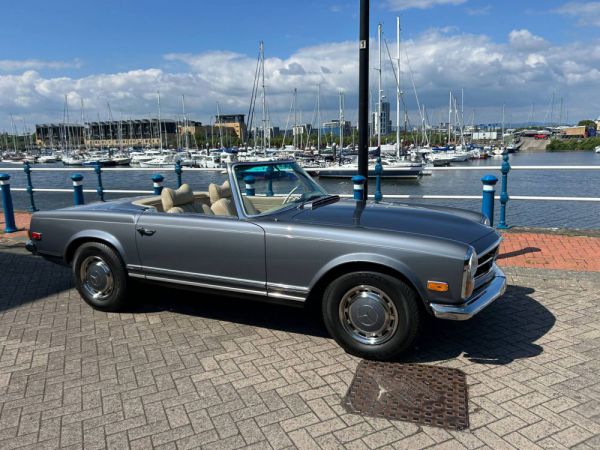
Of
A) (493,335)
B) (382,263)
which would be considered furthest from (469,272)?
(493,335)

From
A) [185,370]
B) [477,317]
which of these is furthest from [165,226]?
[477,317]

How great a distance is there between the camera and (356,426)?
272cm

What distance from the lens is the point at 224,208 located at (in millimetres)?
4109

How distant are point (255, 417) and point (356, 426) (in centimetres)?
61

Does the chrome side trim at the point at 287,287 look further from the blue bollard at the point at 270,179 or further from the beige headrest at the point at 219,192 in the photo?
the blue bollard at the point at 270,179

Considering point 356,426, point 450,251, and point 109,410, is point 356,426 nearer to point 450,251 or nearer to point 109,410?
point 450,251

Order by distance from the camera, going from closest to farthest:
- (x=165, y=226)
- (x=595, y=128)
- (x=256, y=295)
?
(x=256, y=295) → (x=165, y=226) → (x=595, y=128)

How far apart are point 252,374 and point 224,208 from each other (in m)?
1.46

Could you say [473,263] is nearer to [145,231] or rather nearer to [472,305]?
[472,305]

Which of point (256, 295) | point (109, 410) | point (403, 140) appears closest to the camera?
point (109, 410)

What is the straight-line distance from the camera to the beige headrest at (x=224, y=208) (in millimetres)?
4035

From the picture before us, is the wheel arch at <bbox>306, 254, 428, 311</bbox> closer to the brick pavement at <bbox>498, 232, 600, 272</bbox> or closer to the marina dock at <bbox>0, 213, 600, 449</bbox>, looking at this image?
the marina dock at <bbox>0, 213, 600, 449</bbox>

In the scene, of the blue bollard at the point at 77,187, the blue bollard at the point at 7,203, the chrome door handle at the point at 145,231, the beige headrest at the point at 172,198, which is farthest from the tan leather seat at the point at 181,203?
the blue bollard at the point at 7,203

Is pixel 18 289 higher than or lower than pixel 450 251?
lower
